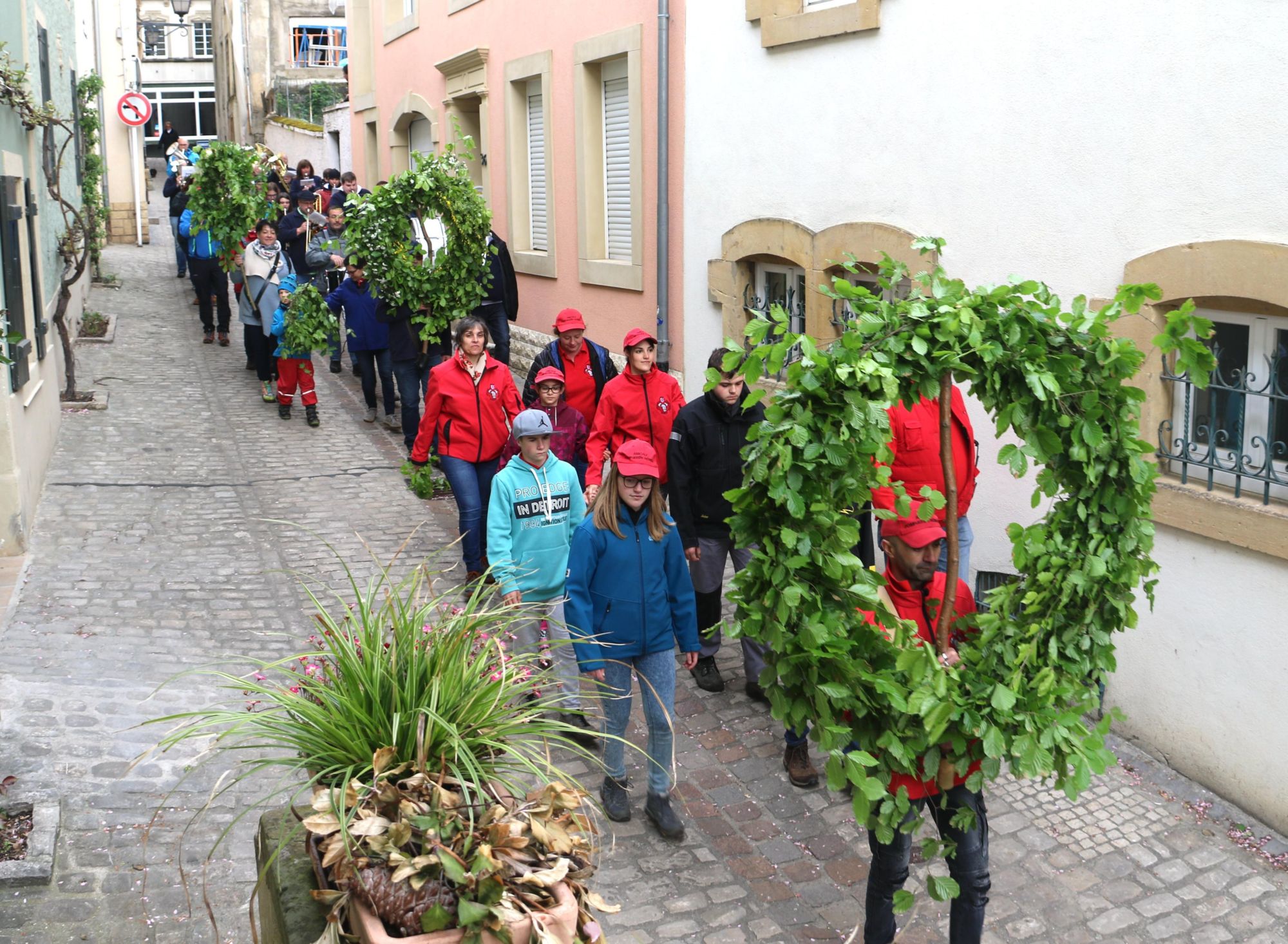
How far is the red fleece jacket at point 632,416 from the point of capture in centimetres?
769

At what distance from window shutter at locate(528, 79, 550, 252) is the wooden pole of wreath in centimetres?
1051

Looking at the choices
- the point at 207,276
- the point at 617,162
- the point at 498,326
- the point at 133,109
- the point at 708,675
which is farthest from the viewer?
the point at 133,109

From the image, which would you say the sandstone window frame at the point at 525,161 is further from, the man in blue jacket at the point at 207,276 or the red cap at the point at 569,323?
the red cap at the point at 569,323

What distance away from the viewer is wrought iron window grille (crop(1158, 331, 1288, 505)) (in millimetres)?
5898

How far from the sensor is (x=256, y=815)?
18.6 feet

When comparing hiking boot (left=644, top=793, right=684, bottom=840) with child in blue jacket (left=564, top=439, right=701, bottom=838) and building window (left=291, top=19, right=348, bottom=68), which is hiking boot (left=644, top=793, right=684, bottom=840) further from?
building window (left=291, top=19, right=348, bottom=68)

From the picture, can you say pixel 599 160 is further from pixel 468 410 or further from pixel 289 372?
pixel 468 410

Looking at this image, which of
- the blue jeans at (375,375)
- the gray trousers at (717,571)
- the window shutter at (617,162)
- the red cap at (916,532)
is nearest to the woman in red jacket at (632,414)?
the gray trousers at (717,571)

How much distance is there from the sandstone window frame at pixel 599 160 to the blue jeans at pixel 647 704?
6.61m

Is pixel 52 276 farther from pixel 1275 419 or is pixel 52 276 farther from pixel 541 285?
pixel 1275 419

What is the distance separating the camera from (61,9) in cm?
1670

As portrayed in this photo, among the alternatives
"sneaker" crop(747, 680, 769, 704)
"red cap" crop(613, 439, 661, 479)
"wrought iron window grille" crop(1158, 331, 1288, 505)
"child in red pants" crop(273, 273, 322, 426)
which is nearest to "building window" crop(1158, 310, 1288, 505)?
"wrought iron window grille" crop(1158, 331, 1288, 505)

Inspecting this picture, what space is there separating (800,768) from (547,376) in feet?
9.72

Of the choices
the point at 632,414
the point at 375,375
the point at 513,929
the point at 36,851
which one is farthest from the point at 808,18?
the point at 513,929
